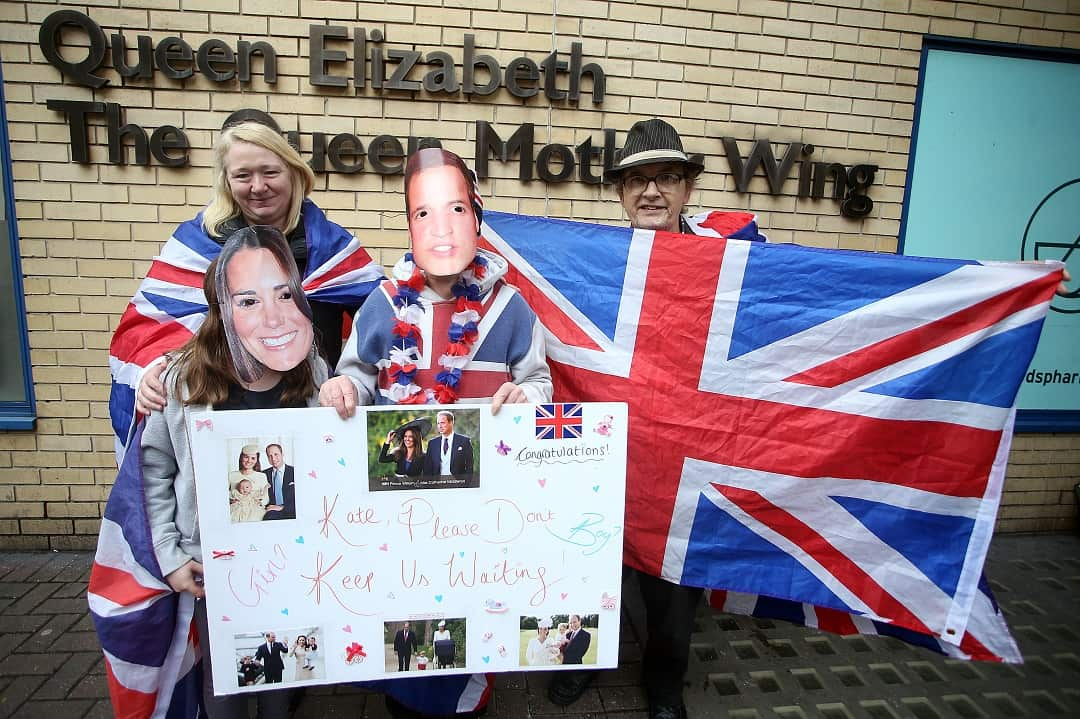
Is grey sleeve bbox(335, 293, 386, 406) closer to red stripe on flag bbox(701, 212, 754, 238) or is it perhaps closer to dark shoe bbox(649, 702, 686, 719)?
red stripe on flag bbox(701, 212, 754, 238)

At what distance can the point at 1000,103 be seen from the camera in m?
3.69

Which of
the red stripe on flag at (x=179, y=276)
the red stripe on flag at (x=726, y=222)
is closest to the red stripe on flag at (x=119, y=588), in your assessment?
the red stripe on flag at (x=179, y=276)

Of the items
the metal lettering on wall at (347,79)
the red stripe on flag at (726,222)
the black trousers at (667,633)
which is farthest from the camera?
the metal lettering on wall at (347,79)

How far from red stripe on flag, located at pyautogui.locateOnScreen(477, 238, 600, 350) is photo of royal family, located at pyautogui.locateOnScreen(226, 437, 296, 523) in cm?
115

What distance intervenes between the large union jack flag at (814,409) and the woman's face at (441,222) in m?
0.72

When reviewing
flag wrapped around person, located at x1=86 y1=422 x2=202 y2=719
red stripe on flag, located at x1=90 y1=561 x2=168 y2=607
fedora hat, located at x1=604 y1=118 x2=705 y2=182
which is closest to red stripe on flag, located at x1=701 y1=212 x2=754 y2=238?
fedora hat, located at x1=604 y1=118 x2=705 y2=182

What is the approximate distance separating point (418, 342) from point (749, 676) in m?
2.21

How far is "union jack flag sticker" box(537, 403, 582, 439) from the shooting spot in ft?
5.41

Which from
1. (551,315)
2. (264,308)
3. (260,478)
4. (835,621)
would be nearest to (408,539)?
(260,478)

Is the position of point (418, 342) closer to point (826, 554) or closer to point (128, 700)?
point (128, 700)

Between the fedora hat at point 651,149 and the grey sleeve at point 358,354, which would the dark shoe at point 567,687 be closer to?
the grey sleeve at point 358,354

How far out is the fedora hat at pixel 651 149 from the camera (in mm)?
2365

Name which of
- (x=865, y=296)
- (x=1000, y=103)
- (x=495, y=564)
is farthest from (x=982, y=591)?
(x=1000, y=103)

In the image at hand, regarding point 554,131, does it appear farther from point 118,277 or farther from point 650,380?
point 118,277
